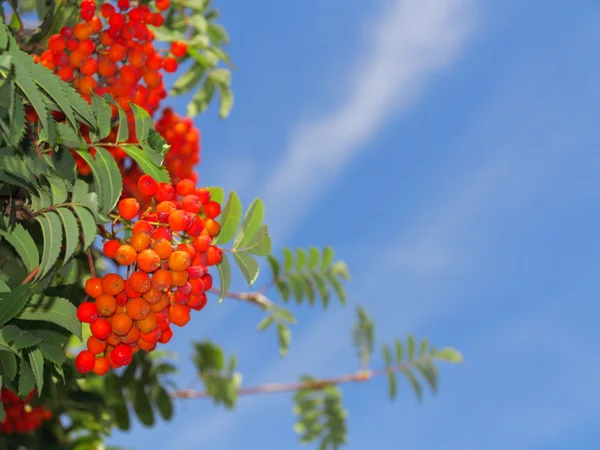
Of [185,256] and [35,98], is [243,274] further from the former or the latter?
[35,98]

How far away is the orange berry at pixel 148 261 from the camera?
1.93 m

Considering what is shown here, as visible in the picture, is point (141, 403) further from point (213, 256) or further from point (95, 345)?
point (213, 256)

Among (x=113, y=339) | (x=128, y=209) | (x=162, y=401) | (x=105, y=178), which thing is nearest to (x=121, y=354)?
(x=113, y=339)

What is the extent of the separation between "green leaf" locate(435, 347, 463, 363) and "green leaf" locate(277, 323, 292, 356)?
1705 millimetres

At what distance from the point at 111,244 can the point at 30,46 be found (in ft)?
4.14

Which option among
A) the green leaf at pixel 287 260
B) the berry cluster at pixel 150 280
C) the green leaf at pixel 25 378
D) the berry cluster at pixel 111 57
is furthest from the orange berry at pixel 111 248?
the green leaf at pixel 287 260

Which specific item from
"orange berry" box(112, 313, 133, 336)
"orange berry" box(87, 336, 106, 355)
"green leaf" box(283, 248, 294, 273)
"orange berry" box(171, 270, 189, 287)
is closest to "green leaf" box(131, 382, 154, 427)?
"green leaf" box(283, 248, 294, 273)

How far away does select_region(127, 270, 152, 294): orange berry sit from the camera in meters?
1.95

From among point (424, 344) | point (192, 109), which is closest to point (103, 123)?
point (192, 109)

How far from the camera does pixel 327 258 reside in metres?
4.74

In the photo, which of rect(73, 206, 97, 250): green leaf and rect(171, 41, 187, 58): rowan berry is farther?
rect(171, 41, 187, 58): rowan berry

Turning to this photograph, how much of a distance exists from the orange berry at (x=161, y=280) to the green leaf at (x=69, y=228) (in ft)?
0.94

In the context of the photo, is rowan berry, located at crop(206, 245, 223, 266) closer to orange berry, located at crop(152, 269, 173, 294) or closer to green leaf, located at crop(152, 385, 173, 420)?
orange berry, located at crop(152, 269, 173, 294)

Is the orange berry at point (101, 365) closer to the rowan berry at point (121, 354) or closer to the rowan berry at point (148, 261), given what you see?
the rowan berry at point (121, 354)
